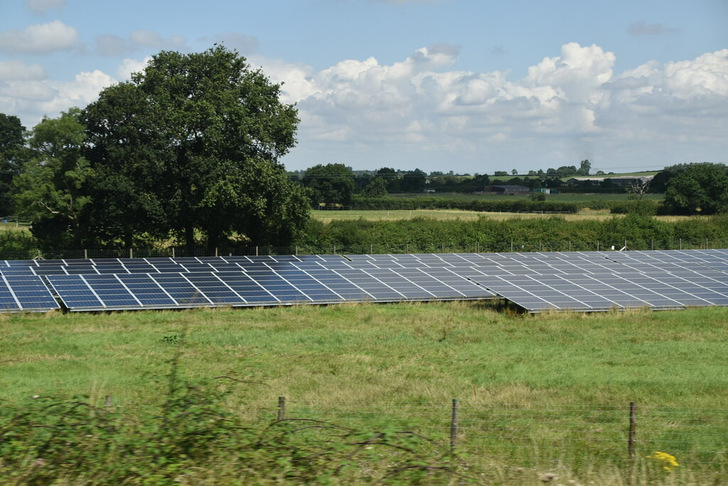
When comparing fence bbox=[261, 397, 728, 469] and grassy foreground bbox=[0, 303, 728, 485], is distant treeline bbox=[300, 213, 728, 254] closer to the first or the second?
grassy foreground bbox=[0, 303, 728, 485]

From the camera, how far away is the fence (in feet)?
36.0

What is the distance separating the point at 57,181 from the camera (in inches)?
1646

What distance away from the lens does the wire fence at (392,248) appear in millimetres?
43469

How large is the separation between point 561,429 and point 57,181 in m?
36.7

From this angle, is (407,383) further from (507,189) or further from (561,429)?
(507,189)

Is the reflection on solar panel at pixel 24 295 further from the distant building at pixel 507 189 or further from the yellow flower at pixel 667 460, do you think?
the distant building at pixel 507 189

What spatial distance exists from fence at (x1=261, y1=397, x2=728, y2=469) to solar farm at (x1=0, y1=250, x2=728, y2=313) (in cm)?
1548

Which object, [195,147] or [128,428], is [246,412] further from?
[195,147]

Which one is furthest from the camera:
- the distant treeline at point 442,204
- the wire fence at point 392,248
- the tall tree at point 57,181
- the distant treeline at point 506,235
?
the distant treeline at point 442,204

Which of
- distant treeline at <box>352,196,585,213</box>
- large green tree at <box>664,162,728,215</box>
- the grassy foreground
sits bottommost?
the grassy foreground

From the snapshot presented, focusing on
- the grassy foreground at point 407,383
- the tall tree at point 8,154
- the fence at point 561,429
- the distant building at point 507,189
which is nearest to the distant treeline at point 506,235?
the grassy foreground at point 407,383

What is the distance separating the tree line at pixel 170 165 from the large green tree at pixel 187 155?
7 centimetres

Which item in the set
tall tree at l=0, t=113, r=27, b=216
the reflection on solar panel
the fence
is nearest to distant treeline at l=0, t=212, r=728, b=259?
the reflection on solar panel

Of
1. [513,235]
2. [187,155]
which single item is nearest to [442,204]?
[513,235]
